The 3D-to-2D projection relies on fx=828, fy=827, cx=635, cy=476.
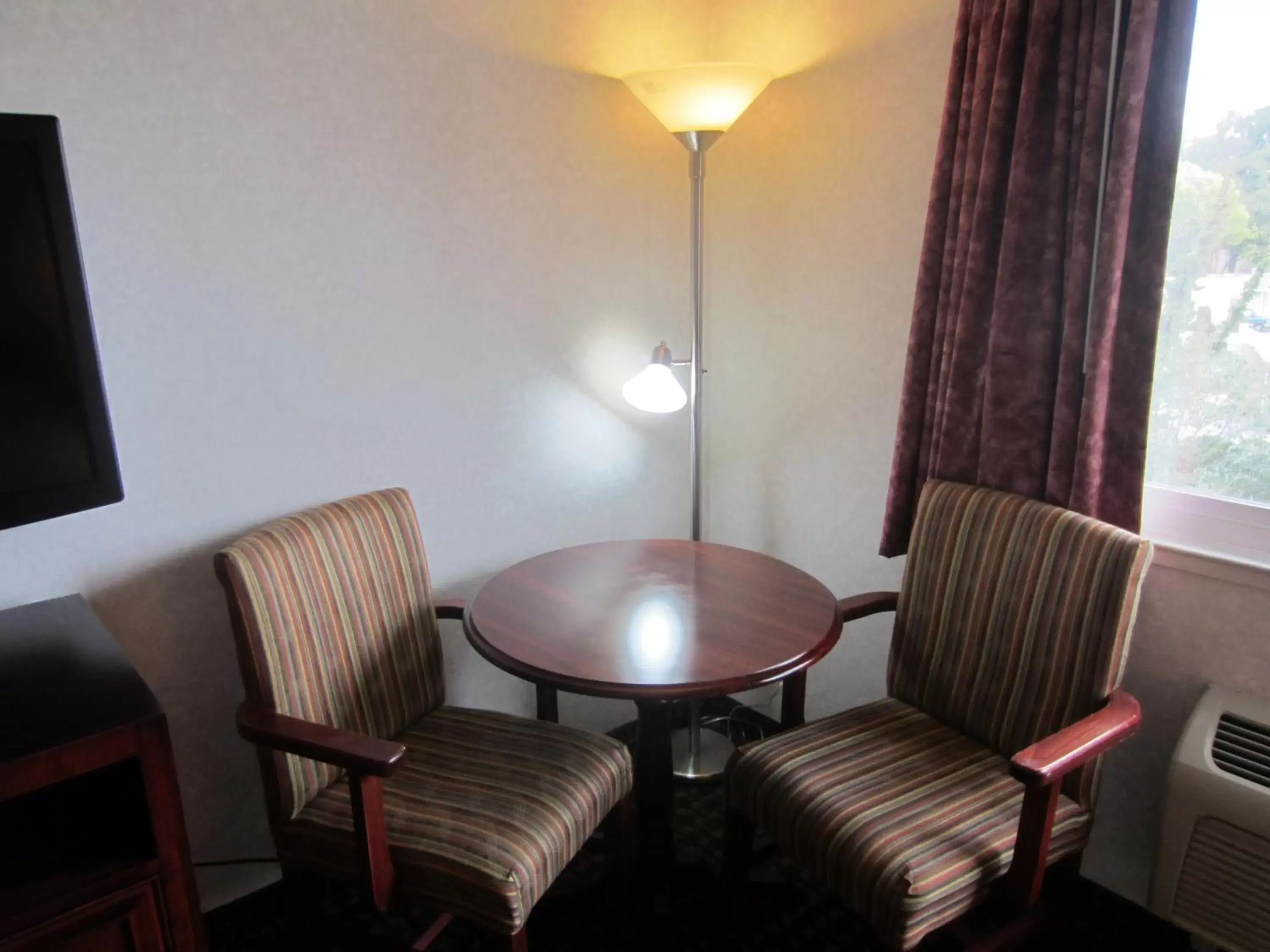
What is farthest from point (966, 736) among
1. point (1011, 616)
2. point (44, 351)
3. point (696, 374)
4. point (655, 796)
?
point (44, 351)

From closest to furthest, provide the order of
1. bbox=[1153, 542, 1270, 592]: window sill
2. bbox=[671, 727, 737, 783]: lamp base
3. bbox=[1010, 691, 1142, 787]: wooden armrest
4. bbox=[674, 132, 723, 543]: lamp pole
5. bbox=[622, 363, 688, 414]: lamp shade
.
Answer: bbox=[1010, 691, 1142, 787]: wooden armrest
bbox=[1153, 542, 1270, 592]: window sill
bbox=[622, 363, 688, 414]: lamp shade
bbox=[674, 132, 723, 543]: lamp pole
bbox=[671, 727, 737, 783]: lamp base

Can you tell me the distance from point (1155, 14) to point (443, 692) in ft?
6.39

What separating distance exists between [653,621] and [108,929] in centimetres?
101

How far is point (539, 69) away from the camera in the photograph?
206 centimetres

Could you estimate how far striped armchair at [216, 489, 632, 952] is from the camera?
138 centimetres

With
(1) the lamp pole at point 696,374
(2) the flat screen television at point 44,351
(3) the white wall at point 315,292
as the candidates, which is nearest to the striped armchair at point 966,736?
(1) the lamp pole at point 696,374

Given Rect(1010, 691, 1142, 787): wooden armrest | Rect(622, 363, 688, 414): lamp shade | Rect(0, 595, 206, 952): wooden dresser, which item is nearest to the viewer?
Rect(0, 595, 206, 952): wooden dresser

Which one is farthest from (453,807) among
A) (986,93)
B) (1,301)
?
(986,93)

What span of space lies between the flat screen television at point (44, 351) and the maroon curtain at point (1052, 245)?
5.38ft

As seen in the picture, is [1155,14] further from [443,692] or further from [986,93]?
[443,692]

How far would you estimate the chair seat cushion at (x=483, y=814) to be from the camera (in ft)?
4.52

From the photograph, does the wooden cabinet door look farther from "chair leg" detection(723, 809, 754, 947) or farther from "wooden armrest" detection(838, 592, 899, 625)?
"wooden armrest" detection(838, 592, 899, 625)

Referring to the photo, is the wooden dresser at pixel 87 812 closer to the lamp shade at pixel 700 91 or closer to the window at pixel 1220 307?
the lamp shade at pixel 700 91

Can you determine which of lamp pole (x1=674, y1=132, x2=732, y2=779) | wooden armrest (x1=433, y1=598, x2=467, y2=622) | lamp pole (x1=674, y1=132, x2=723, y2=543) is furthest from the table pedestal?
lamp pole (x1=674, y1=132, x2=723, y2=543)
